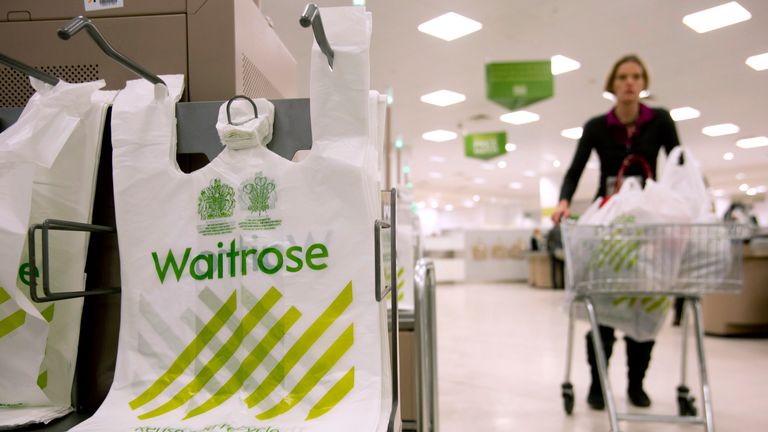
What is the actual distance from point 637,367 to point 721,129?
30.6 ft

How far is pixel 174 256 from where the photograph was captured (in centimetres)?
90

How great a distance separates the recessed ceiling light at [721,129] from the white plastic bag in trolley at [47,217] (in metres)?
10.7

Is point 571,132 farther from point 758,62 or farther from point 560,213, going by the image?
point 560,213

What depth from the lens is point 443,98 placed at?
294 inches

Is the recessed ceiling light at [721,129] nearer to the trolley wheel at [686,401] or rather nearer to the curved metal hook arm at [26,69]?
the trolley wheel at [686,401]

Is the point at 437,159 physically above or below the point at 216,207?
above

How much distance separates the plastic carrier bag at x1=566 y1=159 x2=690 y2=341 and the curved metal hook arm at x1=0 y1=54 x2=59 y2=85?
5.16ft

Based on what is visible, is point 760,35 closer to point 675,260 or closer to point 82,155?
point 675,260

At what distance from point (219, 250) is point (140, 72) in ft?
1.16

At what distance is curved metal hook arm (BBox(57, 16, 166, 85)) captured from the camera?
0.78m

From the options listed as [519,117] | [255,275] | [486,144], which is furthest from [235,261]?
[486,144]

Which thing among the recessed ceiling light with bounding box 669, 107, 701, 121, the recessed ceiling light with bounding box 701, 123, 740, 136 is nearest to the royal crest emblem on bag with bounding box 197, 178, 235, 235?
the recessed ceiling light with bounding box 669, 107, 701, 121

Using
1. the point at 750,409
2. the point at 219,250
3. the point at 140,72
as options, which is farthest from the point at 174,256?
the point at 750,409

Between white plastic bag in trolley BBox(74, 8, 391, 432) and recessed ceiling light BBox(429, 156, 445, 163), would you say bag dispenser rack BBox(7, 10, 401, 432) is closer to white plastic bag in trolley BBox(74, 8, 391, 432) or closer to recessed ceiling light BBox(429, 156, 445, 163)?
white plastic bag in trolley BBox(74, 8, 391, 432)
